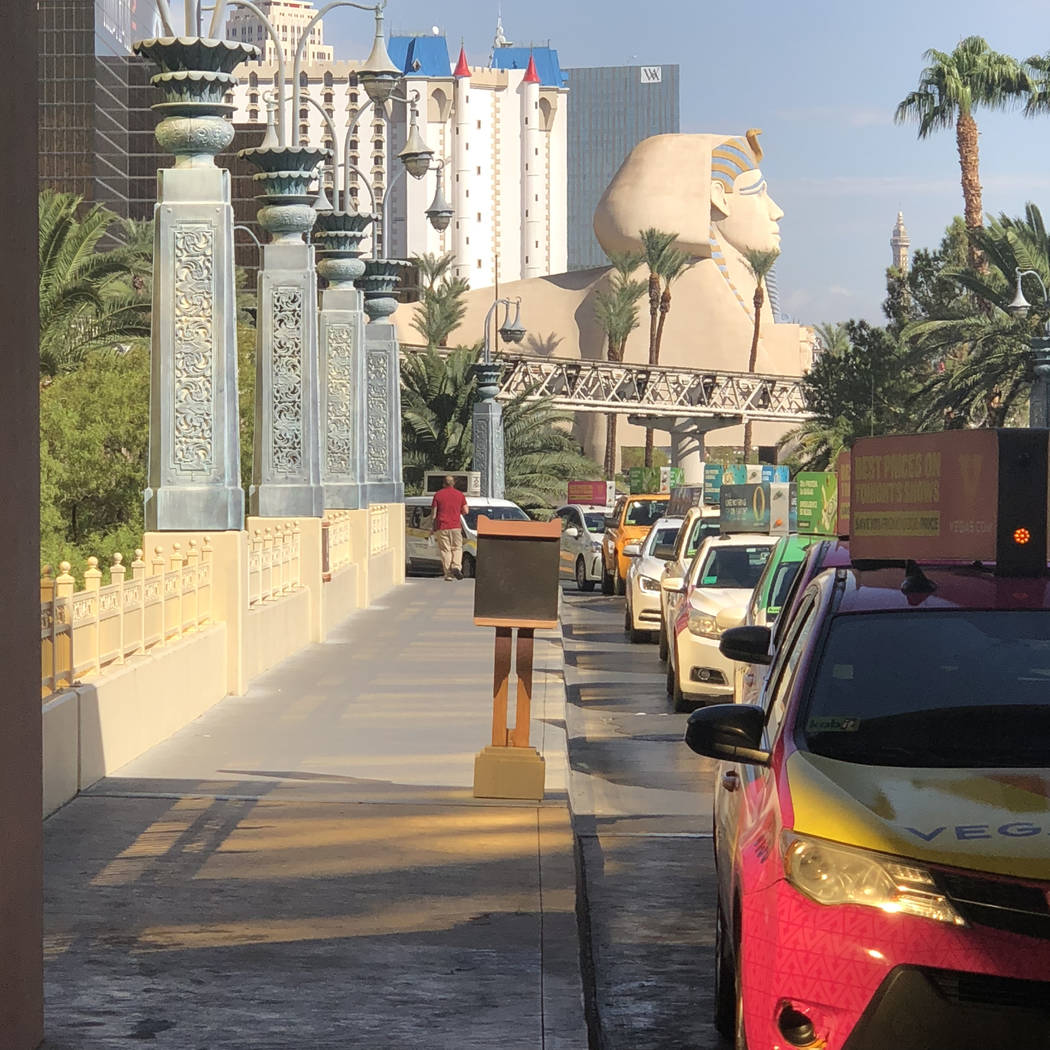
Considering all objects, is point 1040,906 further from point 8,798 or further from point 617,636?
point 617,636

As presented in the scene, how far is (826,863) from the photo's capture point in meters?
4.78

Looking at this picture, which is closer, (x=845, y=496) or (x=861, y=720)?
(x=861, y=720)

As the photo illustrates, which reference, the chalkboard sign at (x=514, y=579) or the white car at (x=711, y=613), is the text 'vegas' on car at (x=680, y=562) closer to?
the white car at (x=711, y=613)

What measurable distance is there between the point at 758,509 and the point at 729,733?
16176mm

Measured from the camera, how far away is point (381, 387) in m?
34.7

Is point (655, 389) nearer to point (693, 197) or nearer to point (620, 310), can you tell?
point (620, 310)

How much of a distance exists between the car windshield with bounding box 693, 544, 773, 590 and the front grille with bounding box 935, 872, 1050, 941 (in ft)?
42.8

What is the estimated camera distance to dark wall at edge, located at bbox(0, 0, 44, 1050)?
5.22 metres

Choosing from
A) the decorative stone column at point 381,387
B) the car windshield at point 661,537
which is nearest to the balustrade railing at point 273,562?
the car windshield at point 661,537

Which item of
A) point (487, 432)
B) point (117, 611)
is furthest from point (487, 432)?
point (117, 611)

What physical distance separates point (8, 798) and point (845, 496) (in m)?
7.03

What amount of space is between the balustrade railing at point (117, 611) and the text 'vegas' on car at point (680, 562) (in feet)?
16.2

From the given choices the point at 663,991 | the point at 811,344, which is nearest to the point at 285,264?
the point at 663,991

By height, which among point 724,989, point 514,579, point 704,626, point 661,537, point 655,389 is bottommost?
point 724,989
